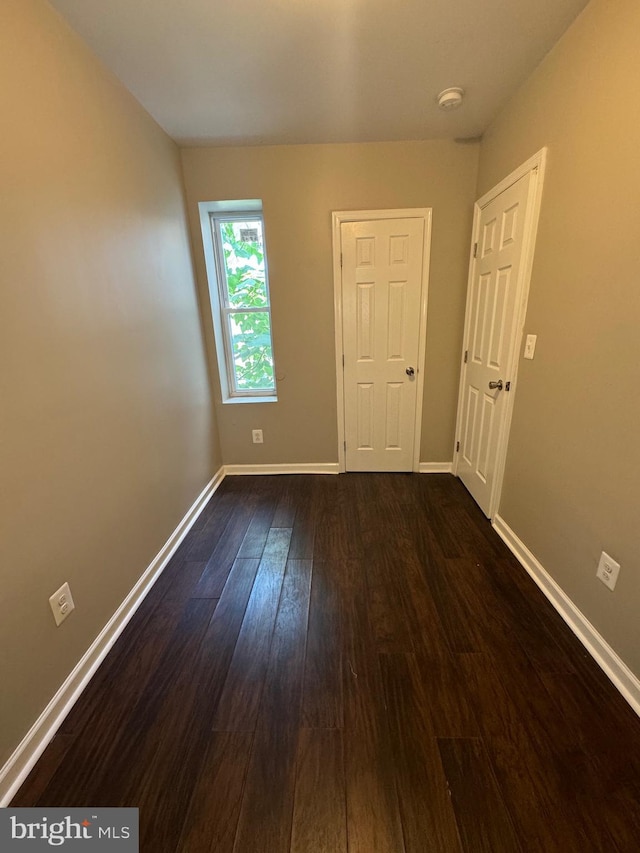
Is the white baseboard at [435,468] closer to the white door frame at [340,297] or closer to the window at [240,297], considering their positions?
the white door frame at [340,297]

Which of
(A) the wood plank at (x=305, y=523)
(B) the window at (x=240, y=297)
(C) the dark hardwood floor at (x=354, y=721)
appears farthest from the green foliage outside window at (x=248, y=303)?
(C) the dark hardwood floor at (x=354, y=721)

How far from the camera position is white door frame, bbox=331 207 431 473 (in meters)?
2.42

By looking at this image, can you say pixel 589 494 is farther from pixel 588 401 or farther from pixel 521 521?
pixel 521 521

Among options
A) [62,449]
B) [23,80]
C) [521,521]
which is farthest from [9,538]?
[521,521]

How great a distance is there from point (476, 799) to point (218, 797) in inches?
29.6

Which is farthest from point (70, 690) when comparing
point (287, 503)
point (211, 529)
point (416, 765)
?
point (287, 503)

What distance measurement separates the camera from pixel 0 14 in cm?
107

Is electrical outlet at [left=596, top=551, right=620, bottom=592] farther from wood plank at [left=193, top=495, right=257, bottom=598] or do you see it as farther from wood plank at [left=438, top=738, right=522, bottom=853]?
wood plank at [left=193, top=495, right=257, bottom=598]

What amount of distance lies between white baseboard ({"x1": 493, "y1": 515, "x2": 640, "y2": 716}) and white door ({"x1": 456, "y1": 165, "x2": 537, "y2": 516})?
0.39 metres

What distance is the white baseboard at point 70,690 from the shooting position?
3.36 feet

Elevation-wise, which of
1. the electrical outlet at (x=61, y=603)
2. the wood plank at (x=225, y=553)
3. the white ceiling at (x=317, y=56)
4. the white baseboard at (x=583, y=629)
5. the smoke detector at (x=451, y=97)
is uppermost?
the white ceiling at (x=317, y=56)

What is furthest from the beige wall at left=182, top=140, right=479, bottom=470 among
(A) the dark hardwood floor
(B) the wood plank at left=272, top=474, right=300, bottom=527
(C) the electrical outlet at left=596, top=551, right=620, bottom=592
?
(C) the electrical outlet at left=596, top=551, right=620, bottom=592

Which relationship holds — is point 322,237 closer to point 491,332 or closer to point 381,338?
point 381,338

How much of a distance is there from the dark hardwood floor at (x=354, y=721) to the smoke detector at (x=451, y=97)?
255 centimetres
